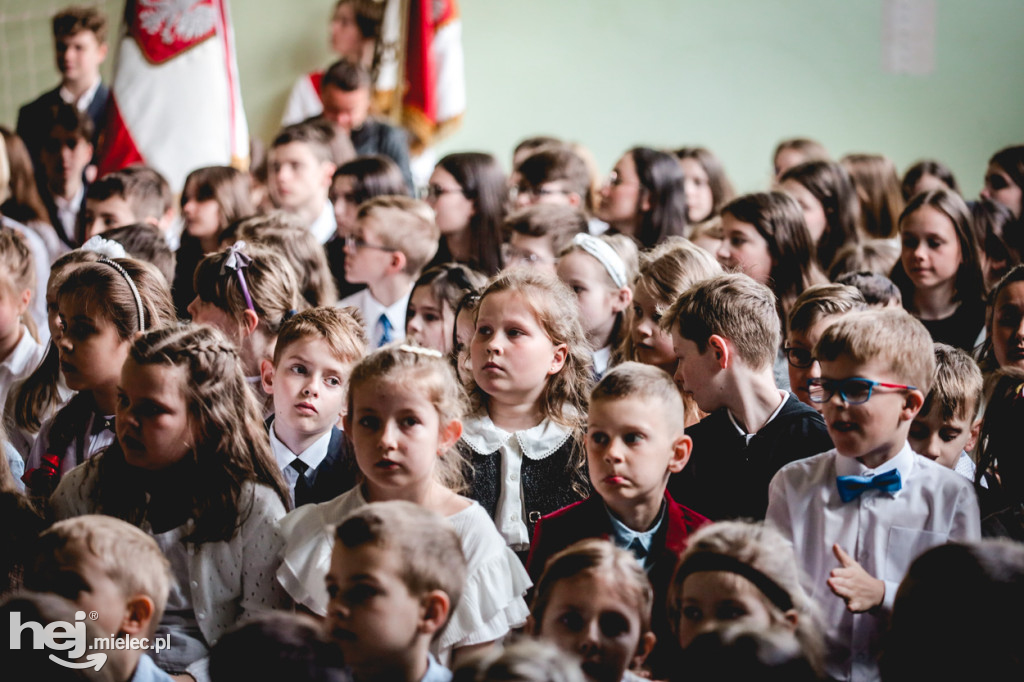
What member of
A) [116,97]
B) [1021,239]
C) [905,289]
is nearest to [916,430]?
[905,289]

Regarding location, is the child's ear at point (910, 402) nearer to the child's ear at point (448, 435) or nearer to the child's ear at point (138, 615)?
the child's ear at point (448, 435)

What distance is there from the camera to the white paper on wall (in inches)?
308

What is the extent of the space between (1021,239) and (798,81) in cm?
388

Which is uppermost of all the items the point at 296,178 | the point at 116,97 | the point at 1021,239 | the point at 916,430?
the point at 116,97

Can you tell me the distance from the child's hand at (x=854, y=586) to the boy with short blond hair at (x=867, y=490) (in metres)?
0.06

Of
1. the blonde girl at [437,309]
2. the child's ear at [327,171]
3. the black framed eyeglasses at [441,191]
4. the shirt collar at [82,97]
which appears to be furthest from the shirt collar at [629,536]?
the shirt collar at [82,97]

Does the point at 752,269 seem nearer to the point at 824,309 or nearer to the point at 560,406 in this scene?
the point at 824,309

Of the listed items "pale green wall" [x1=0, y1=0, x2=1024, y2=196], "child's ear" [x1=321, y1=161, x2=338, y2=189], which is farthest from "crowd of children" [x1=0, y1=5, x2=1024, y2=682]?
"pale green wall" [x1=0, y1=0, x2=1024, y2=196]

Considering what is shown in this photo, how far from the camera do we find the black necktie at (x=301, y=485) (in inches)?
109

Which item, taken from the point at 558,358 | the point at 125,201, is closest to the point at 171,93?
the point at 125,201

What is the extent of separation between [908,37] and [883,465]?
650 cm

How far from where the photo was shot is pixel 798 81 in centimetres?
811

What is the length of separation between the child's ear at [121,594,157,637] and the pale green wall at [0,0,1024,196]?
678 centimetres

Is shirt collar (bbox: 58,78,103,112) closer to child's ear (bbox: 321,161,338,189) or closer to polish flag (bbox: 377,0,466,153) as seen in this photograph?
child's ear (bbox: 321,161,338,189)
